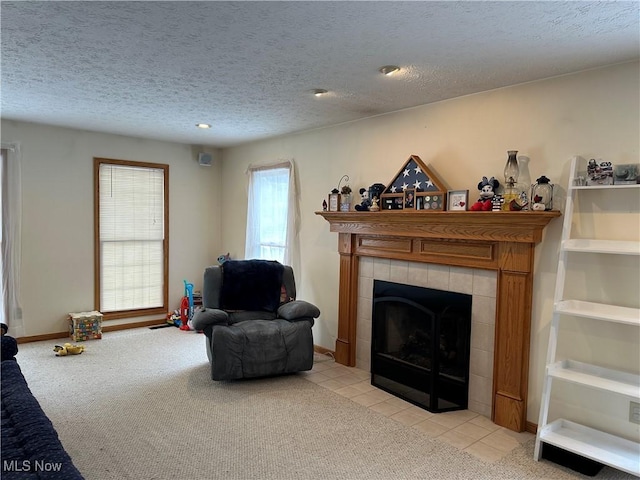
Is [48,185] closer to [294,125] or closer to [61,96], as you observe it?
[61,96]

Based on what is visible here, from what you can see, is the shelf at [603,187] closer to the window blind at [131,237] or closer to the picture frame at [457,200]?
the picture frame at [457,200]

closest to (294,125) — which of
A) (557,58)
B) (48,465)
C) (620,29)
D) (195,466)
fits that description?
(557,58)

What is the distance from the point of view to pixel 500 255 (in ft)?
10.00

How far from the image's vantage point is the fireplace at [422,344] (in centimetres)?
330

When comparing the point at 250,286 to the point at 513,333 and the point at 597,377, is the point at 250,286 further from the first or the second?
the point at 597,377

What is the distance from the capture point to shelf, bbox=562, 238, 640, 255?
7.63 feet

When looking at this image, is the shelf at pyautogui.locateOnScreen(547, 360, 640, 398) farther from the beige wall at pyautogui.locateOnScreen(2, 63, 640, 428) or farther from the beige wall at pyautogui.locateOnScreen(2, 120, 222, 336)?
the beige wall at pyautogui.locateOnScreen(2, 120, 222, 336)

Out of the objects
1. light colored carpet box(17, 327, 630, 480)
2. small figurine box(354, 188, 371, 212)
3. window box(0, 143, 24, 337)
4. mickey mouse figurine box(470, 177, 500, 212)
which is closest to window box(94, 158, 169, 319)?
window box(0, 143, 24, 337)

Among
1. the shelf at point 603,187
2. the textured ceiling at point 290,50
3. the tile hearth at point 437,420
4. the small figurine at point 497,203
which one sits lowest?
the tile hearth at point 437,420

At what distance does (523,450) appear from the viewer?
271 cm

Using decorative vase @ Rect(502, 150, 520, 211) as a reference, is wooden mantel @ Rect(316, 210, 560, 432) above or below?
below

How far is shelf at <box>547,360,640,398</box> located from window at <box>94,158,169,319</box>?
468 centimetres

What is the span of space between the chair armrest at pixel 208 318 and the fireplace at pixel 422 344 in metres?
1.31

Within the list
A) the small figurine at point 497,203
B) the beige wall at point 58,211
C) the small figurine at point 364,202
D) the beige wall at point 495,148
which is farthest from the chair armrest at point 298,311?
the beige wall at point 58,211
